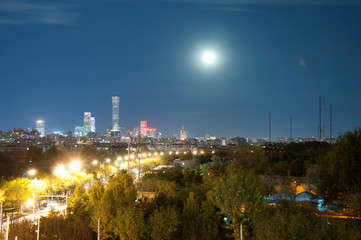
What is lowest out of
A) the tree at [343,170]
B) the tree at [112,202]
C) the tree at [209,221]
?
the tree at [209,221]

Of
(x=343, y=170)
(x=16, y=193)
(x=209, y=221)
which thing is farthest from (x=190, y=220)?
(x=16, y=193)

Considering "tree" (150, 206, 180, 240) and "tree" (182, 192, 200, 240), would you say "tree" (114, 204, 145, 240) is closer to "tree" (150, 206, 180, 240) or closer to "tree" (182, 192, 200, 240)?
"tree" (150, 206, 180, 240)

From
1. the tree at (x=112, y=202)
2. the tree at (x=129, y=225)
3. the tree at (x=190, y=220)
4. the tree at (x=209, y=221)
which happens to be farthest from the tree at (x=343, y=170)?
the tree at (x=112, y=202)

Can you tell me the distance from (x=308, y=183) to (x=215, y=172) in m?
8.03

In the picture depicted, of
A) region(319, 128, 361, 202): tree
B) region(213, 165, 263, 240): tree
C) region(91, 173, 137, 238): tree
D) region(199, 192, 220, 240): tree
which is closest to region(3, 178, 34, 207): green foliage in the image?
region(91, 173, 137, 238): tree

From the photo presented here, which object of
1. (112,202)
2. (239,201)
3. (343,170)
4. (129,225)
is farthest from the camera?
(112,202)

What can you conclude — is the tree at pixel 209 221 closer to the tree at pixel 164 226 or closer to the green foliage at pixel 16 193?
the tree at pixel 164 226

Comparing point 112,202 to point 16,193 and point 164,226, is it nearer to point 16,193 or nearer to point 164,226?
point 164,226

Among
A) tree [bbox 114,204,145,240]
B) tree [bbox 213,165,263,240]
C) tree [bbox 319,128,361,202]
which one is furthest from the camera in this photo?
tree [bbox 319,128,361,202]

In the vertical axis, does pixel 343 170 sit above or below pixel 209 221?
above

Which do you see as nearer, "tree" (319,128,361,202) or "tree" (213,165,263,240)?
"tree" (213,165,263,240)

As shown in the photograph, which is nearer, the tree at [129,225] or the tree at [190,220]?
the tree at [129,225]

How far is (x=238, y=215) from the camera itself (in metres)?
14.7

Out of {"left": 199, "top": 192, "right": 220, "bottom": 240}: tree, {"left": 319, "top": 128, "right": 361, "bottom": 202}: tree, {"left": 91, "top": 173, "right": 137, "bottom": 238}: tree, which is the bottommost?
{"left": 199, "top": 192, "right": 220, "bottom": 240}: tree
